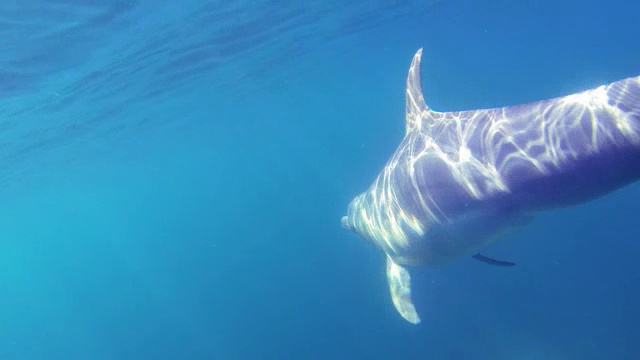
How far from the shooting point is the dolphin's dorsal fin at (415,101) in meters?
6.98

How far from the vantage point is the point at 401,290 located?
28.4ft

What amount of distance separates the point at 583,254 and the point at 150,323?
102 feet

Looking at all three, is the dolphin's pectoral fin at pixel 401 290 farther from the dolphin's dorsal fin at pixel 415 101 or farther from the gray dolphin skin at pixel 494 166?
the dolphin's dorsal fin at pixel 415 101

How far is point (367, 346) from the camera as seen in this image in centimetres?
2023

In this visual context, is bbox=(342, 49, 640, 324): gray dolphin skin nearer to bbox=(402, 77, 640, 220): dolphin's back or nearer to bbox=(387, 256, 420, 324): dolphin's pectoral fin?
bbox=(402, 77, 640, 220): dolphin's back

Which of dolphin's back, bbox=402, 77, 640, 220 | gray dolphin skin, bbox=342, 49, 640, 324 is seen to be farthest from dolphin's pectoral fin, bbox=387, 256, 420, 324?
dolphin's back, bbox=402, 77, 640, 220

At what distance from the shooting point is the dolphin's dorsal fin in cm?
698

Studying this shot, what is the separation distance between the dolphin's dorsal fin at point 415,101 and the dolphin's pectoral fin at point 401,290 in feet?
8.42

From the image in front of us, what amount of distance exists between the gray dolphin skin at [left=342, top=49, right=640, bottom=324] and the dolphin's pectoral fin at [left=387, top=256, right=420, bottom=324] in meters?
0.73

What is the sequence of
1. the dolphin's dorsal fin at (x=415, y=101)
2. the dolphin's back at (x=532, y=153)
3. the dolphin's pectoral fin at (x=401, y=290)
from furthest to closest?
the dolphin's pectoral fin at (x=401, y=290) < the dolphin's dorsal fin at (x=415, y=101) < the dolphin's back at (x=532, y=153)

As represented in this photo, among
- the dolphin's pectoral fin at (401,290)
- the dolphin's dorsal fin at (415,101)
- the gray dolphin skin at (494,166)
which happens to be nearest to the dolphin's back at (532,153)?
the gray dolphin skin at (494,166)

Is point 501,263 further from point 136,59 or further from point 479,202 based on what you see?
point 136,59

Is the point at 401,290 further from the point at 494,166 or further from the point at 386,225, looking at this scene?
the point at 494,166

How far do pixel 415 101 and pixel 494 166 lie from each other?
2.22 metres
